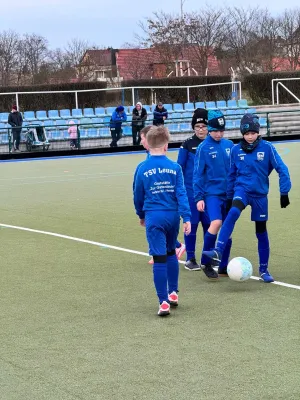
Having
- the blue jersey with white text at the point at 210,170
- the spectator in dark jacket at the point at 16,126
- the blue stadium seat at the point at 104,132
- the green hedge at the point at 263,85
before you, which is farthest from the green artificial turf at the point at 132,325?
the green hedge at the point at 263,85

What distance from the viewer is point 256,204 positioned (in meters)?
8.05

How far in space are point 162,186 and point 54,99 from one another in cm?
3564

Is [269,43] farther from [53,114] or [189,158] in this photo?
[189,158]

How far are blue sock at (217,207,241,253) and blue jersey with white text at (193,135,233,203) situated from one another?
→ 428 millimetres

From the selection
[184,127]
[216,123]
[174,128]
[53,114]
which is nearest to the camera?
[216,123]

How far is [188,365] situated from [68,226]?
714 cm

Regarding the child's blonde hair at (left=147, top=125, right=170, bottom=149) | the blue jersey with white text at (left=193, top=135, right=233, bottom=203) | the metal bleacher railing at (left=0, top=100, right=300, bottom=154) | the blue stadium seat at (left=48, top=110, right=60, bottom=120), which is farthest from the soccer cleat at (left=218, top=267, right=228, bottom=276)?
the blue stadium seat at (left=48, top=110, right=60, bottom=120)

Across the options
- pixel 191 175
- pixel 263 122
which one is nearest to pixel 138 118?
pixel 263 122

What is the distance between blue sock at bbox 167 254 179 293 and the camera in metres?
6.98

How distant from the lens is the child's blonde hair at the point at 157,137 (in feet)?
22.0

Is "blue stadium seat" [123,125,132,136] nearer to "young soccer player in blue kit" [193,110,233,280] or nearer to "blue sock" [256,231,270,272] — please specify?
"young soccer player in blue kit" [193,110,233,280]

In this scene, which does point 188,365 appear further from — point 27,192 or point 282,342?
point 27,192

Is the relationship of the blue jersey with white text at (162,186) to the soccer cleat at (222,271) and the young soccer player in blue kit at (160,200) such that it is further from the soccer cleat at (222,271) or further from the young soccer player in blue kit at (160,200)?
the soccer cleat at (222,271)

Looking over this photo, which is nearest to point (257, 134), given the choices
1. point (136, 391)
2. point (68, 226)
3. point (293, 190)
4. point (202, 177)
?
point (202, 177)
